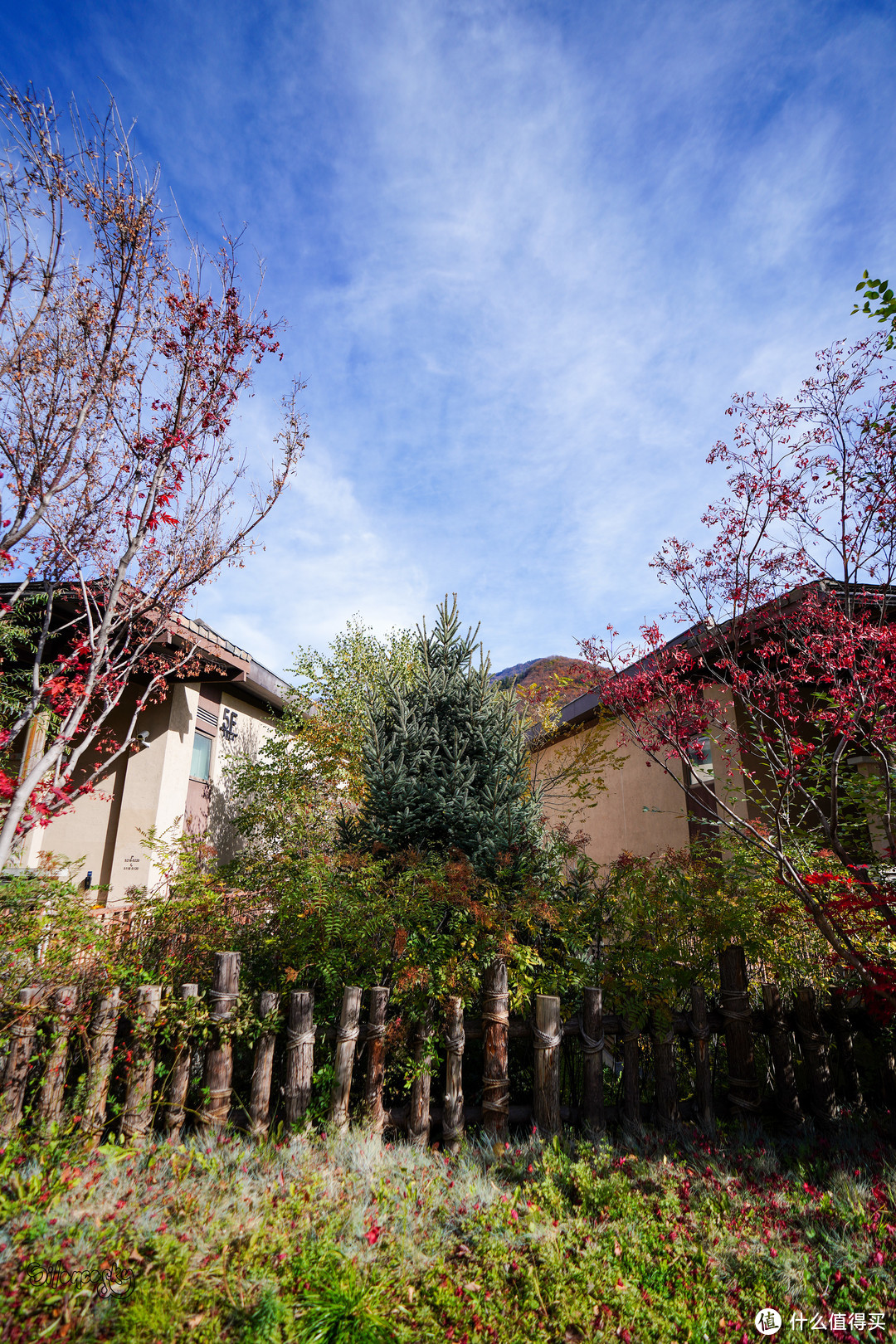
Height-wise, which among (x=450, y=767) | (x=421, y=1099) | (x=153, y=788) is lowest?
(x=421, y=1099)

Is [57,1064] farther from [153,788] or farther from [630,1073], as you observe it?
[153,788]

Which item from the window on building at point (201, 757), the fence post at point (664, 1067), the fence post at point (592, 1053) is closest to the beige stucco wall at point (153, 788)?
the window on building at point (201, 757)

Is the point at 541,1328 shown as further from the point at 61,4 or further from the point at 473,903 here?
the point at 61,4

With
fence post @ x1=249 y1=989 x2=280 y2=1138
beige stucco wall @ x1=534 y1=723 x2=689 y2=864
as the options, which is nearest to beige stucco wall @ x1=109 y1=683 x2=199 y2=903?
beige stucco wall @ x1=534 y1=723 x2=689 y2=864

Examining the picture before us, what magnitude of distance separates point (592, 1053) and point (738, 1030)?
1.09 m

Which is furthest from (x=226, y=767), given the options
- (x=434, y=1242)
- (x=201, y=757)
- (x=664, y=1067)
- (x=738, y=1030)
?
(x=434, y=1242)

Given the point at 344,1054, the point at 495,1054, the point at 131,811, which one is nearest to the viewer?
the point at 344,1054

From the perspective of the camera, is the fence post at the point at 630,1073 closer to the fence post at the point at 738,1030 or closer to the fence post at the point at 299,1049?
the fence post at the point at 738,1030

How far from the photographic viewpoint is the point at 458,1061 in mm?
4242

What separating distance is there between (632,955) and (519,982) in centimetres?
89

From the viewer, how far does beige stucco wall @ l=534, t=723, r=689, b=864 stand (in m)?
11.8

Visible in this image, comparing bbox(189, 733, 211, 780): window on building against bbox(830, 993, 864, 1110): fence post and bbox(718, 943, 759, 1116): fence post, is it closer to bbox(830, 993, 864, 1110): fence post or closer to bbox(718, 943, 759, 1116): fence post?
bbox(718, 943, 759, 1116): fence post

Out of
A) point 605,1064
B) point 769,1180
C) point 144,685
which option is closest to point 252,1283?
point 769,1180

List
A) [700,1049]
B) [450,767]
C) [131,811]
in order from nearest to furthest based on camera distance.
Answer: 1. [700,1049]
2. [450,767]
3. [131,811]
